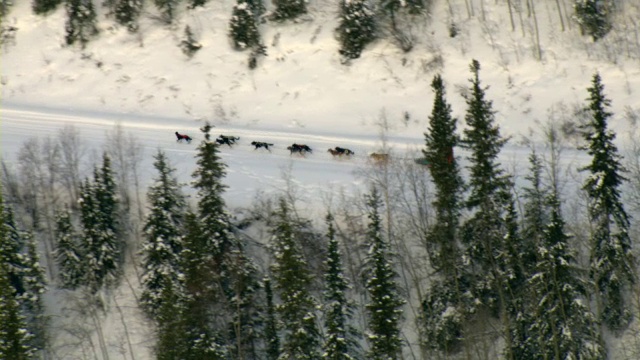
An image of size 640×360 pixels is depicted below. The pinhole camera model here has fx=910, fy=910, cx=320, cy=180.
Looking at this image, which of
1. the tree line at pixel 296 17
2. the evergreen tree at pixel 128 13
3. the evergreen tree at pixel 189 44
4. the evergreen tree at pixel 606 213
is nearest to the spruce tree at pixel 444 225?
the evergreen tree at pixel 606 213

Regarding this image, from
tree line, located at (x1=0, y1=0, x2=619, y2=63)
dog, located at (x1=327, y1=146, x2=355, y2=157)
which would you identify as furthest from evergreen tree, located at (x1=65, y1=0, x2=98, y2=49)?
dog, located at (x1=327, y1=146, x2=355, y2=157)

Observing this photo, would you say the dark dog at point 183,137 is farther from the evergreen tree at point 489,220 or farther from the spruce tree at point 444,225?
the evergreen tree at point 489,220

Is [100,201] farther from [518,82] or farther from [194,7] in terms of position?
[518,82]

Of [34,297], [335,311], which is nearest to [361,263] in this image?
[335,311]

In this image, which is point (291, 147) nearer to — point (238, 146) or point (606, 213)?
point (238, 146)

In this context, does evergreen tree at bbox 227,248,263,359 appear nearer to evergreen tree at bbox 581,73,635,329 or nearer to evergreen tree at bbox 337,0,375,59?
evergreen tree at bbox 581,73,635,329

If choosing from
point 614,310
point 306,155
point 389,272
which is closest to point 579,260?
point 614,310
